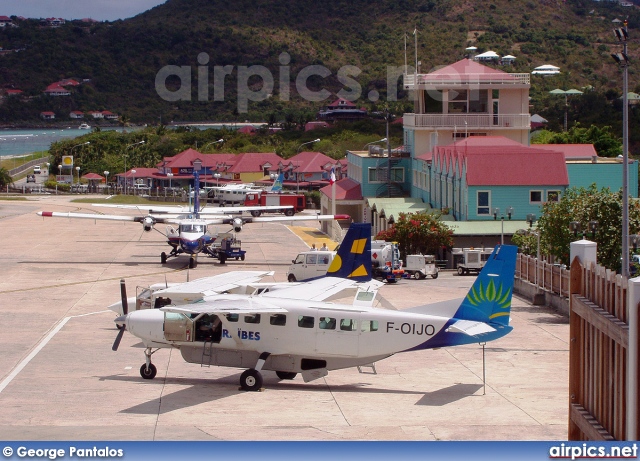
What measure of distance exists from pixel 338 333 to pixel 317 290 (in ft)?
9.13

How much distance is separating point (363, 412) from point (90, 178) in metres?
96.4

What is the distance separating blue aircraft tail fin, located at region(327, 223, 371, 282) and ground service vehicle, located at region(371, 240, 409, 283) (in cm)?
1351

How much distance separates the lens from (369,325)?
20.3m

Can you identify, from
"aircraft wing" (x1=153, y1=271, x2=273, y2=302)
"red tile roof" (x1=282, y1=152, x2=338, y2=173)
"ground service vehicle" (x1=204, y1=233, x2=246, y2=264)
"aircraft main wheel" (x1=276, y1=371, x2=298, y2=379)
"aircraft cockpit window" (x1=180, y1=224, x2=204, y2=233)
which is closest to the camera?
"aircraft main wheel" (x1=276, y1=371, x2=298, y2=379)

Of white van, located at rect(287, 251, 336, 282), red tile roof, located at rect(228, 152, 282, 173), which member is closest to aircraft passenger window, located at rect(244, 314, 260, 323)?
white van, located at rect(287, 251, 336, 282)

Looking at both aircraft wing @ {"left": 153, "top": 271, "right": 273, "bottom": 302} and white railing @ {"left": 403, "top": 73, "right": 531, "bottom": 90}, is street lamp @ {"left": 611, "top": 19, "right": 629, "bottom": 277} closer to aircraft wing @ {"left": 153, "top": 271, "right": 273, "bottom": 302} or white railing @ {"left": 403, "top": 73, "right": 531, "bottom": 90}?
aircraft wing @ {"left": 153, "top": 271, "right": 273, "bottom": 302}

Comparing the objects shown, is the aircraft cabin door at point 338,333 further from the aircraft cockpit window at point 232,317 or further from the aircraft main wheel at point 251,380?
the aircraft cockpit window at point 232,317

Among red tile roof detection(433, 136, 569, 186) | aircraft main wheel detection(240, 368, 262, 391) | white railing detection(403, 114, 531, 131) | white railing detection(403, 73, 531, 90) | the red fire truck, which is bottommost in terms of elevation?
the red fire truck

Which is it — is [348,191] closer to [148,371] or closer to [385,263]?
[385,263]

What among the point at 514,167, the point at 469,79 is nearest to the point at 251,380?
the point at 514,167

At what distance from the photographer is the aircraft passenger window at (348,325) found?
66.8 feet

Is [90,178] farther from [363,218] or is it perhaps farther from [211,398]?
[211,398]

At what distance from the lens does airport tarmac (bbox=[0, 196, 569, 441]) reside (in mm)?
16875

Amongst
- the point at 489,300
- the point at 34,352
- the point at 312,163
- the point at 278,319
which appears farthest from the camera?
the point at 312,163
